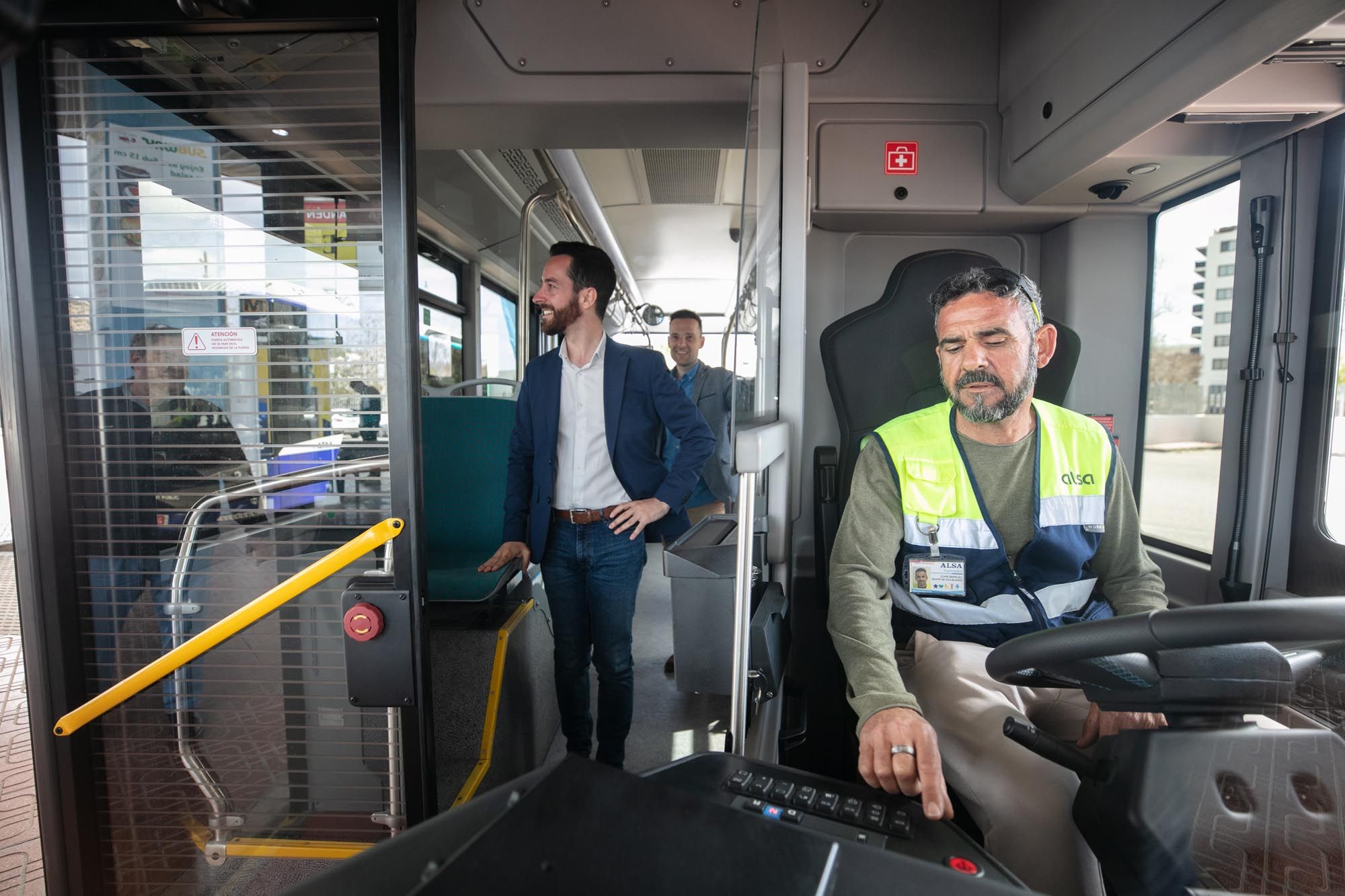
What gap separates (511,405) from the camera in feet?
9.02

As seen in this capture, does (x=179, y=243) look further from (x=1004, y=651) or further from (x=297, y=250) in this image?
(x=1004, y=651)

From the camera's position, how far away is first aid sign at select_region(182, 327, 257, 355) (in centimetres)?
157

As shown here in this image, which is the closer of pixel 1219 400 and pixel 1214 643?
pixel 1214 643

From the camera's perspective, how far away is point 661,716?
9.86ft

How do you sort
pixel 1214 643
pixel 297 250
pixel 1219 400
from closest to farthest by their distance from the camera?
pixel 1214 643 → pixel 297 250 → pixel 1219 400

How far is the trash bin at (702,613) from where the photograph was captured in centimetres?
129

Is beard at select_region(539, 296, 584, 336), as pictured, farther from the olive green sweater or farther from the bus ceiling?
the olive green sweater

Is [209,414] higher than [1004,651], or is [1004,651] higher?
[209,414]

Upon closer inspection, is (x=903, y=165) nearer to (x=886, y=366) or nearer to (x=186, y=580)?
(x=886, y=366)

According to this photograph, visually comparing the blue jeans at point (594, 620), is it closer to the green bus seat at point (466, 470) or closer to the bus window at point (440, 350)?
the green bus seat at point (466, 470)

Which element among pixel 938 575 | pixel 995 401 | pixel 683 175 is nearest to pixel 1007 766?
pixel 938 575

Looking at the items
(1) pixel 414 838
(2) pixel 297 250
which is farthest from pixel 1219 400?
(2) pixel 297 250

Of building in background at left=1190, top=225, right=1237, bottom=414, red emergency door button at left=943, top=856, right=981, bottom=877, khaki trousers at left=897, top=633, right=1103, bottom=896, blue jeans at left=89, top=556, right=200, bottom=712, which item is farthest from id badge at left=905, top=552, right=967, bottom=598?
blue jeans at left=89, top=556, right=200, bottom=712

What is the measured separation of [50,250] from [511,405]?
4.77 ft
